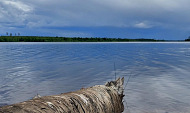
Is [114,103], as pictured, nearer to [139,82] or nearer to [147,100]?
[147,100]

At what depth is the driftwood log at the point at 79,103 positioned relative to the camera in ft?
11.7

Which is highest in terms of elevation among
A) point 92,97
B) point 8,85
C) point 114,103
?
point 92,97

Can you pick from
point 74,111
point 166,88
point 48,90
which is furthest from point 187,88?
point 74,111

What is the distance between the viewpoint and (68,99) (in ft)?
15.4

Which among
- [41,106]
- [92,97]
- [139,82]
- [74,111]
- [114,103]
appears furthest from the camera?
[139,82]

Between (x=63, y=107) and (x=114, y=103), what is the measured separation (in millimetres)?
3171

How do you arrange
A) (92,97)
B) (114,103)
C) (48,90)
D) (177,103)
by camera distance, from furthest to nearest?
(48,90) < (177,103) < (114,103) < (92,97)

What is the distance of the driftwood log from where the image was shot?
3570 millimetres

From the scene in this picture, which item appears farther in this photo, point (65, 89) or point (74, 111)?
point (65, 89)

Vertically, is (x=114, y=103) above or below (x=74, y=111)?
below

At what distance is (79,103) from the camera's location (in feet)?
16.3

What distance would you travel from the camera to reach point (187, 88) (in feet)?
43.2

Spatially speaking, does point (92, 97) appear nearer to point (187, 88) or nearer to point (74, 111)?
point (74, 111)

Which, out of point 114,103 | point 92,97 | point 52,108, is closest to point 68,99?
point 52,108
